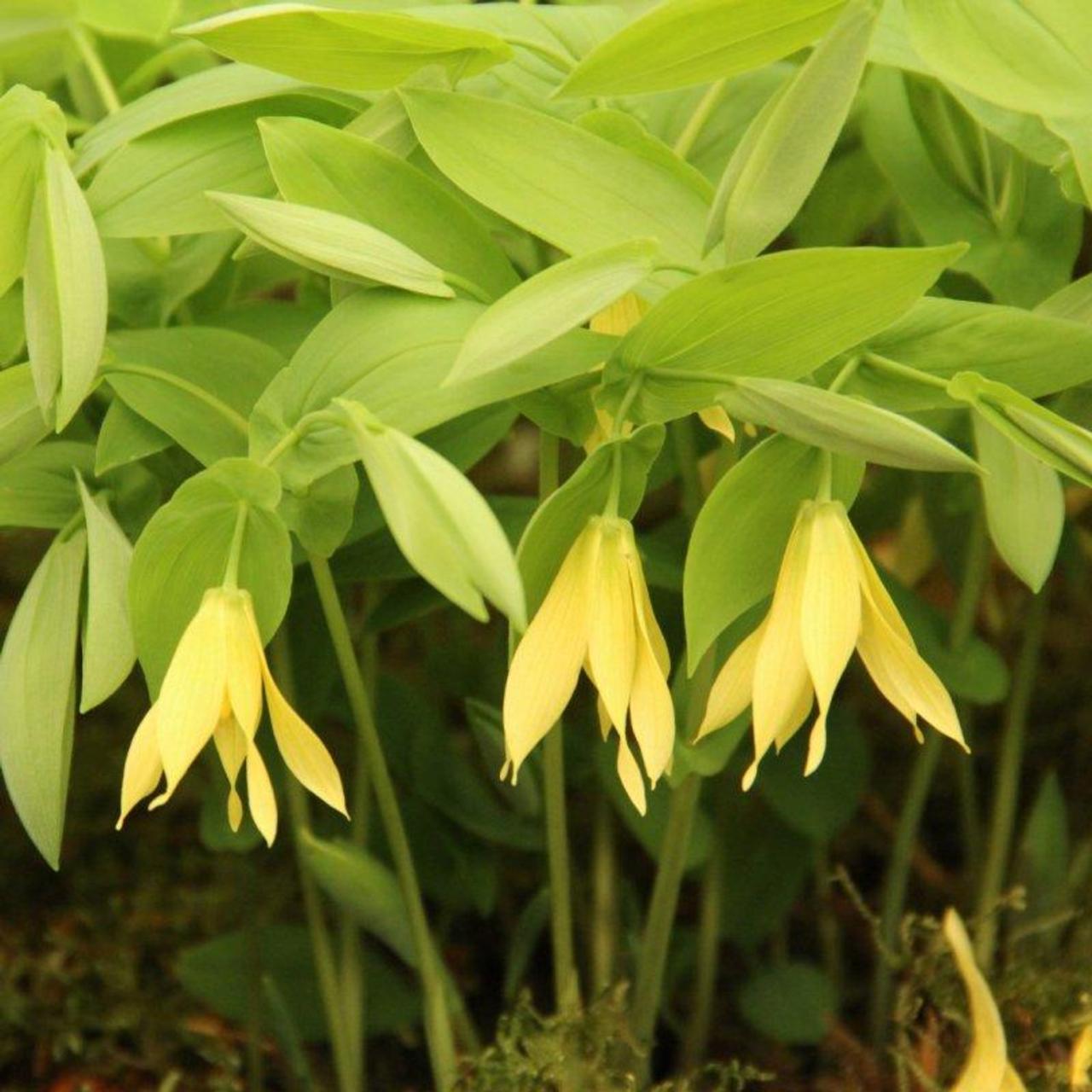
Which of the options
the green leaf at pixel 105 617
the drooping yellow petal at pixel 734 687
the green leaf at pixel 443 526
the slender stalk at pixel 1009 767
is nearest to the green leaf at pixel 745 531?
the drooping yellow petal at pixel 734 687

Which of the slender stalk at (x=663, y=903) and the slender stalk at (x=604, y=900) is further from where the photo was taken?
the slender stalk at (x=604, y=900)

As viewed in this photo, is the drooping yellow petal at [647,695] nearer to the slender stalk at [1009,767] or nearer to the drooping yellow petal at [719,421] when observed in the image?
the drooping yellow petal at [719,421]

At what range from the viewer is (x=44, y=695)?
0.57 meters

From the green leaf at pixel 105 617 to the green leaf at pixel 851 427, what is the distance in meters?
0.25

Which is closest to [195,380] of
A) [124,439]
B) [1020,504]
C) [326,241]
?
[124,439]

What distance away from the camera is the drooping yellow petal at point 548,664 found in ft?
1.65

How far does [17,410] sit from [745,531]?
29 centimetres

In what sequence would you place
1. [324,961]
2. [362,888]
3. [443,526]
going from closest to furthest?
[443,526]
[362,888]
[324,961]

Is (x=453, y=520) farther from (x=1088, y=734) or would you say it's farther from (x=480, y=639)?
(x=1088, y=734)

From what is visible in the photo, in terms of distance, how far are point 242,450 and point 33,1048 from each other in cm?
48

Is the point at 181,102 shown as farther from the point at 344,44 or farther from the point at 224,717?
the point at 224,717

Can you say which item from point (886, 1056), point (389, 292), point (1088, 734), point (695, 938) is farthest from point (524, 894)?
point (389, 292)

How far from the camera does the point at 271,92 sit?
580mm

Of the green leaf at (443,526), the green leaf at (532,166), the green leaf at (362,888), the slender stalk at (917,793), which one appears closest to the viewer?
the green leaf at (443,526)
